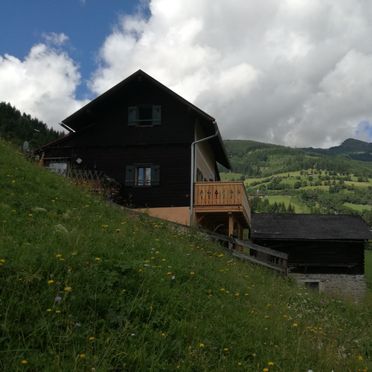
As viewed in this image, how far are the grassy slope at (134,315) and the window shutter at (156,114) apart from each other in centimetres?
1510

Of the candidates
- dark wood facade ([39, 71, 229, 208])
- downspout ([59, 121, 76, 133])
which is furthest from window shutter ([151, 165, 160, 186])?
downspout ([59, 121, 76, 133])

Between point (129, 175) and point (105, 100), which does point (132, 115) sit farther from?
point (129, 175)

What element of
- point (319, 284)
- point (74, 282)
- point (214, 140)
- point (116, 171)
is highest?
point (214, 140)

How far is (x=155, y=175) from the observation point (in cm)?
2402

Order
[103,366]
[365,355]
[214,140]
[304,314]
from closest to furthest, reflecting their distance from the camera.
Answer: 1. [103,366]
2. [365,355]
3. [304,314]
4. [214,140]

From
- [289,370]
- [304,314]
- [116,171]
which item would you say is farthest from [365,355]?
[116,171]

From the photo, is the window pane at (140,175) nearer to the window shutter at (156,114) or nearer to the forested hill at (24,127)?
the window shutter at (156,114)

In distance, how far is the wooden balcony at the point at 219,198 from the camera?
73.1ft

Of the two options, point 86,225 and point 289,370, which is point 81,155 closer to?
point 86,225

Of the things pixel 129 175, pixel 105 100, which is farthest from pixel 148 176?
pixel 105 100

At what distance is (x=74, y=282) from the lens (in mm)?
6160

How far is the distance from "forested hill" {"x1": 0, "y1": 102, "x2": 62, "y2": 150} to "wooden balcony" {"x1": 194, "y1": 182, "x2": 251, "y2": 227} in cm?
3084

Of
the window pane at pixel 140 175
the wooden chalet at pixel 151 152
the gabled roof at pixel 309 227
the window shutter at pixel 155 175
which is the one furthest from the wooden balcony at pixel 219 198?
the gabled roof at pixel 309 227

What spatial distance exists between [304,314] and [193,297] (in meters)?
3.17
